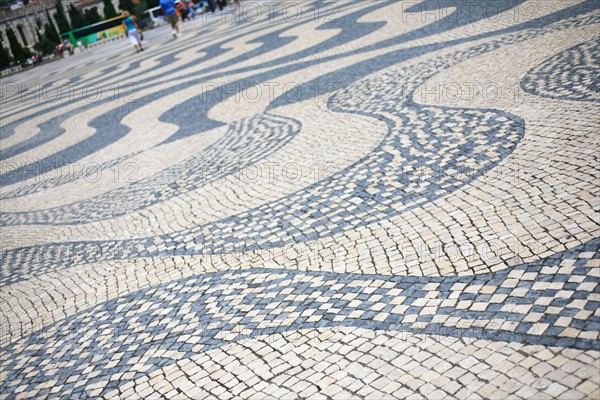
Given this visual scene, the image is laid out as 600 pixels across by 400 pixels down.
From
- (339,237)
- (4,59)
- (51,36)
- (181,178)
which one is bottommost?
(4,59)

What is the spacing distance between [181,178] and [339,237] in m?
3.22

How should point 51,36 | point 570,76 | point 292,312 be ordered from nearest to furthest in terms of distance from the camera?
point 292,312, point 570,76, point 51,36

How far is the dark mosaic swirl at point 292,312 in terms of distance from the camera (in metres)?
3.48

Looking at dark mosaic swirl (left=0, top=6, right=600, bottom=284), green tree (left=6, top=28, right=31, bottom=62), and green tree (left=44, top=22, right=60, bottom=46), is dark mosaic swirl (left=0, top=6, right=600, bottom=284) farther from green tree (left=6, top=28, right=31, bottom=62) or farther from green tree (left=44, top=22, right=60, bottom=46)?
green tree (left=44, top=22, right=60, bottom=46)

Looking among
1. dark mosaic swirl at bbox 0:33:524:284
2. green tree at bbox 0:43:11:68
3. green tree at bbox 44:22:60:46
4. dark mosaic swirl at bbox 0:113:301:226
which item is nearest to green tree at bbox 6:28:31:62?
green tree at bbox 0:43:11:68

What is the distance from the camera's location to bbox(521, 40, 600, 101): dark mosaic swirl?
6.63 m

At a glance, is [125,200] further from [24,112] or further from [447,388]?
[24,112]

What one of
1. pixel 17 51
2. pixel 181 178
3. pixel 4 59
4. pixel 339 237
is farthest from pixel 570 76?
pixel 17 51

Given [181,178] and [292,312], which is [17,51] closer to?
[181,178]

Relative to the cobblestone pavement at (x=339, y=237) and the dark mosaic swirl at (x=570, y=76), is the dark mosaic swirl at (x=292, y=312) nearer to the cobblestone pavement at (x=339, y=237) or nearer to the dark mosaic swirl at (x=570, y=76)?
the cobblestone pavement at (x=339, y=237)

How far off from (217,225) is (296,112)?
3563mm

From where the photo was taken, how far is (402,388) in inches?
125

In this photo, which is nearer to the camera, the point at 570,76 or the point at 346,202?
the point at 346,202

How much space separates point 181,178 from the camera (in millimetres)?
7594
